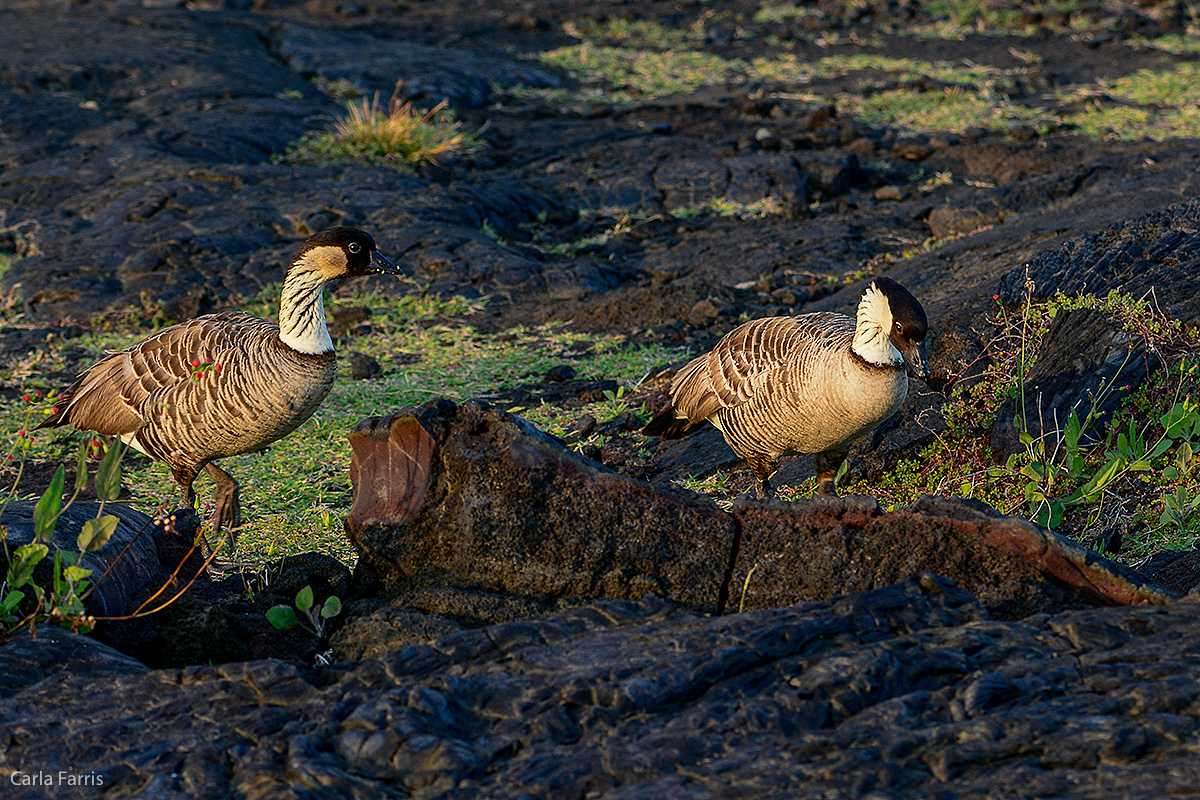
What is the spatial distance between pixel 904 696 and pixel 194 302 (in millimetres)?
8848

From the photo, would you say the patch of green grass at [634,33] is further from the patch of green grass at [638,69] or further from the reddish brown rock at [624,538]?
the reddish brown rock at [624,538]

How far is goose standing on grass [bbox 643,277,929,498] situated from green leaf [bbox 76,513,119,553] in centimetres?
340

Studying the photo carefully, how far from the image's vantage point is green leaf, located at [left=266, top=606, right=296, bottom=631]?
368 centimetres

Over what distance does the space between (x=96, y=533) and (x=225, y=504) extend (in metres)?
2.68

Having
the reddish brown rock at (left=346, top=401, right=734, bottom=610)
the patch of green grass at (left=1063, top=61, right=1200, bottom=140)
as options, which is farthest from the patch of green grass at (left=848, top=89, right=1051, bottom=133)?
the reddish brown rock at (left=346, top=401, right=734, bottom=610)

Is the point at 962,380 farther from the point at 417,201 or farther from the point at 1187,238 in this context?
the point at 417,201

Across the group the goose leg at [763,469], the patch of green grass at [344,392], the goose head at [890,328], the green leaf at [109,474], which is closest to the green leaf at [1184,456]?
the goose head at [890,328]

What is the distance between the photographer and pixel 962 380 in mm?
6738

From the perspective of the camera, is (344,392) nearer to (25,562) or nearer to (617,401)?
(617,401)

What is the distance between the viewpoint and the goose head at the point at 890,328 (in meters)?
5.24

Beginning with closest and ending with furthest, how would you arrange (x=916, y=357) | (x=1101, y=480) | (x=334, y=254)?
(x=1101, y=480) → (x=916, y=357) → (x=334, y=254)

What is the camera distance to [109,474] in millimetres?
3688

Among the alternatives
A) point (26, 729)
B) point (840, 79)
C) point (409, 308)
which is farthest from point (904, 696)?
point (840, 79)

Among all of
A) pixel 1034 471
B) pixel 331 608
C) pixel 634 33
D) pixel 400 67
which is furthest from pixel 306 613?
pixel 634 33
